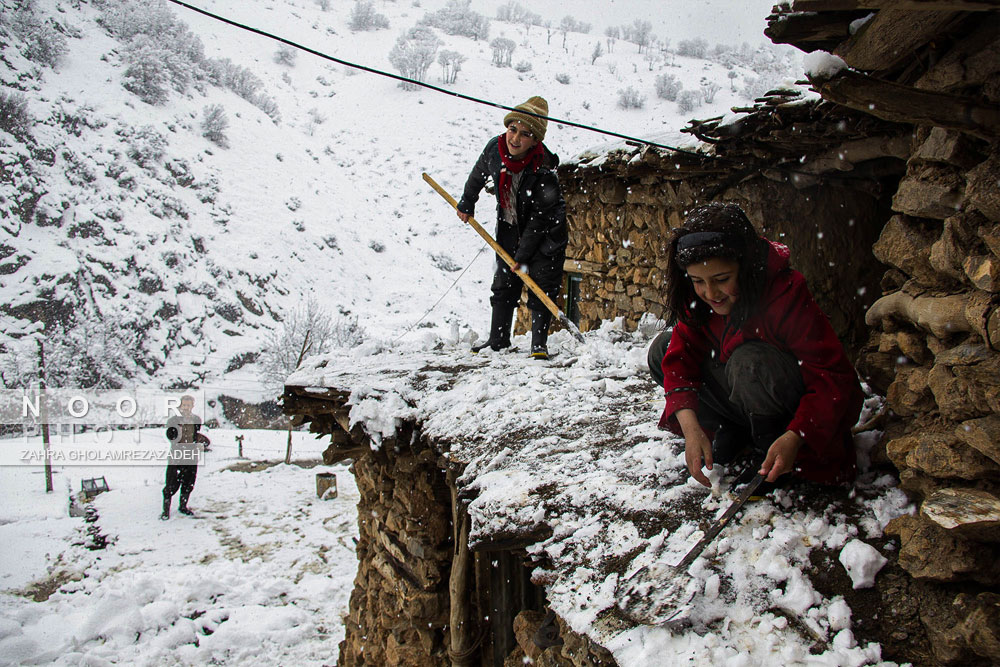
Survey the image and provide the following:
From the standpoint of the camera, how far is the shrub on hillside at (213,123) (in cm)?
2405

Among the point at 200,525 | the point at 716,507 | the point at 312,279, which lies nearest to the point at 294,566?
the point at 200,525

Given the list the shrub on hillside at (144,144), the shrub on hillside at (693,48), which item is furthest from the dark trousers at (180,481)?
the shrub on hillside at (693,48)

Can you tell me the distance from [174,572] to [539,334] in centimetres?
620

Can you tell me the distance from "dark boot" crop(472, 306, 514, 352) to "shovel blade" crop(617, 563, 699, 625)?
3.39 meters

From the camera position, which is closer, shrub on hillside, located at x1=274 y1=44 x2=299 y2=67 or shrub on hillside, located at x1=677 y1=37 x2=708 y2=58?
shrub on hillside, located at x1=274 y1=44 x2=299 y2=67

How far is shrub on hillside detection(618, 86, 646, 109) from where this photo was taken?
89.1ft

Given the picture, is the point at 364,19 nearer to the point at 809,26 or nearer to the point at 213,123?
the point at 213,123

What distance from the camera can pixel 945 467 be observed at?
160 centimetres

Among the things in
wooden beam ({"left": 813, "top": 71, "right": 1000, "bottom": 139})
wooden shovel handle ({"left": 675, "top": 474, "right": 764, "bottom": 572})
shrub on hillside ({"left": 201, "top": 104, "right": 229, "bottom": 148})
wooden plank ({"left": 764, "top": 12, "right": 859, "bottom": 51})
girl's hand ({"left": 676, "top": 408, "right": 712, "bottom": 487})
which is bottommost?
wooden shovel handle ({"left": 675, "top": 474, "right": 764, "bottom": 572})

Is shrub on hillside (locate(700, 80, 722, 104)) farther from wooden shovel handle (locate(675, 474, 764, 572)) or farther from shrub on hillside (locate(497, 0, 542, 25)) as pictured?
wooden shovel handle (locate(675, 474, 764, 572))

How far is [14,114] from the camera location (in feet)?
62.6

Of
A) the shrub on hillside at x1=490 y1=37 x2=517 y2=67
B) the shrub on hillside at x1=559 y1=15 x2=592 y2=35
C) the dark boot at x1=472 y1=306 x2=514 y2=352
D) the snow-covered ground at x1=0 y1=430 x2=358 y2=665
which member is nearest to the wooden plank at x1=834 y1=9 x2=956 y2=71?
the dark boot at x1=472 y1=306 x2=514 y2=352

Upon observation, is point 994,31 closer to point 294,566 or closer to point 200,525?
point 294,566

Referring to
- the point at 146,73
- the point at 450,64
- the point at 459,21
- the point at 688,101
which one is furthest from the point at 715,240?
the point at 459,21
